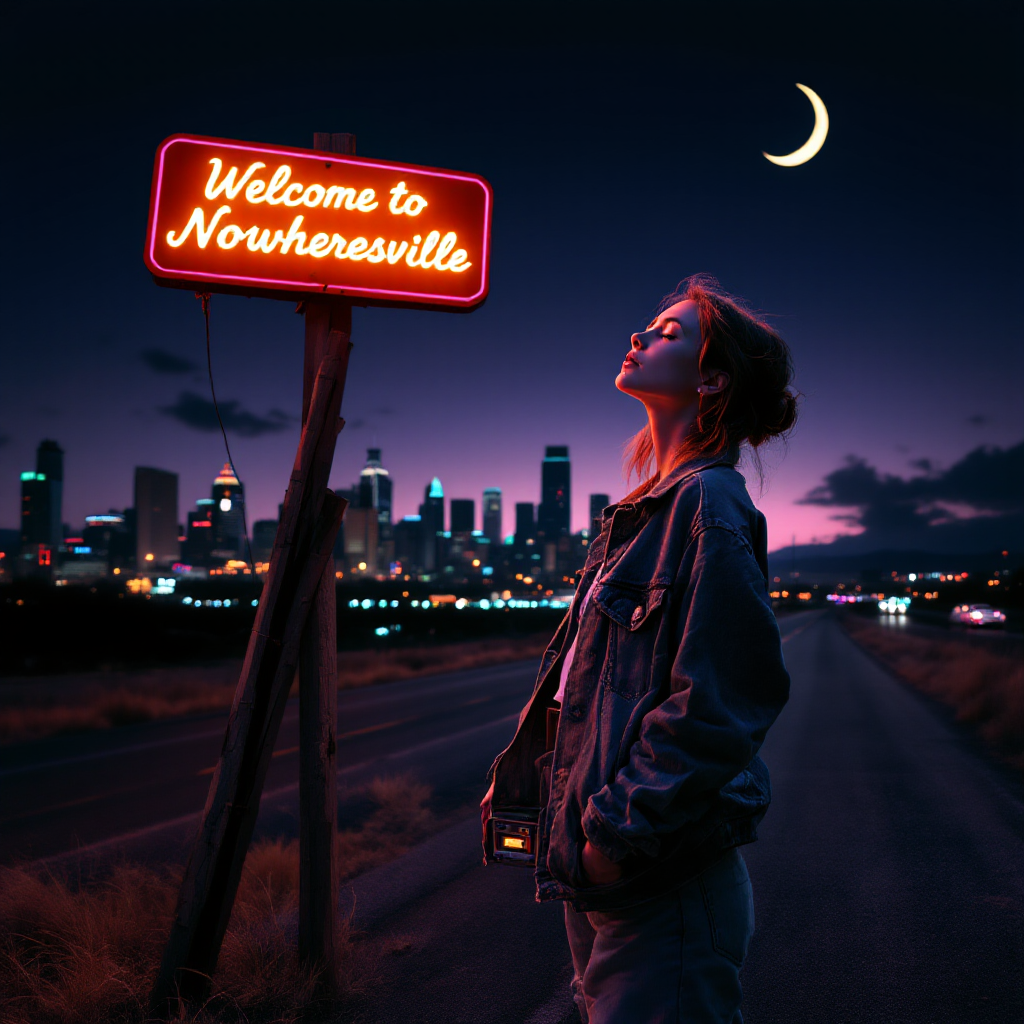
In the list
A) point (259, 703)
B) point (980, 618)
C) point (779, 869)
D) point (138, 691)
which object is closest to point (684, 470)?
point (259, 703)

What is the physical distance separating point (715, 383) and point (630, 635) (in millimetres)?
701

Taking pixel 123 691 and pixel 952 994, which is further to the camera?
pixel 123 691

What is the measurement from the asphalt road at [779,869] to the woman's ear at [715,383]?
2991 mm

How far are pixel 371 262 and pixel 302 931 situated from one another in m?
3.18

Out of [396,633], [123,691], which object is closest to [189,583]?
[396,633]

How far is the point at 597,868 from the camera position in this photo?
156 cm

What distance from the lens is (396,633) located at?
63188 millimetres

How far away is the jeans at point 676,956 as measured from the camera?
1560 millimetres

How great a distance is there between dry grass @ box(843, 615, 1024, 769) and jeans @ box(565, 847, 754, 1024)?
9005 mm

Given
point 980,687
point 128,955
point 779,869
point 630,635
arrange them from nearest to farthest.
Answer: point 630,635 → point 128,955 → point 779,869 → point 980,687

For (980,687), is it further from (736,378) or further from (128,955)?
(736,378)

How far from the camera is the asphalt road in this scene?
3672 millimetres

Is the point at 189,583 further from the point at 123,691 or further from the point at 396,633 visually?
the point at 123,691

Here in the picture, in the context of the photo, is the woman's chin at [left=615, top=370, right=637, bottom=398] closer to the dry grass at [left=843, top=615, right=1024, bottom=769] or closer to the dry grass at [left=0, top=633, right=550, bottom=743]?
the dry grass at [left=843, top=615, right=1024, bottom=769]
